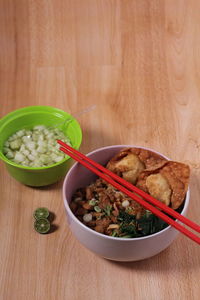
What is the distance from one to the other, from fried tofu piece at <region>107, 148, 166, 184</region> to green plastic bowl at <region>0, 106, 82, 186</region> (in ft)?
0.48

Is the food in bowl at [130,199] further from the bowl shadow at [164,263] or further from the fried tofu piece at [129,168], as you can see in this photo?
the bowl shadow at [164,263]

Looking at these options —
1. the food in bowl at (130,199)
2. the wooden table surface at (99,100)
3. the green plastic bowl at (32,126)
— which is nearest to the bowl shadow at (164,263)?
the wooden table surface at (99,100)

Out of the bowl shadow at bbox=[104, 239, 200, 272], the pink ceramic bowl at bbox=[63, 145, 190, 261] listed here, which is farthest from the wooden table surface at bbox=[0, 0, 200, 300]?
the pink ceramic bowl at bbox=[63, 145, 190, 261]

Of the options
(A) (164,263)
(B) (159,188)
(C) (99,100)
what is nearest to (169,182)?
(B) (159,188)

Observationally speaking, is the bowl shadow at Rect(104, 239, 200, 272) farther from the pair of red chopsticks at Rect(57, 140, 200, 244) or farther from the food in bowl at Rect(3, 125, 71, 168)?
the food in bowl at Rect(3, 125, 71, 168)

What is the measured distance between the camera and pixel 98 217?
1.07 metres

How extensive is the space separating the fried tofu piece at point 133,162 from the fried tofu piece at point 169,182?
33mm

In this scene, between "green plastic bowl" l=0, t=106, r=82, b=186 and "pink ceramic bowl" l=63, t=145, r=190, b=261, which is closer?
"pink ceramic bowl" l=63, t=145, r=190, b=261

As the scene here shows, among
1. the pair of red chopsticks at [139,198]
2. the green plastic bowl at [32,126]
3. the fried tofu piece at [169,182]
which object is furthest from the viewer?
the green plastic bowl at [32,126]

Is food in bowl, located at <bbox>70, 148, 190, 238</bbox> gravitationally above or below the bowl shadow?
above

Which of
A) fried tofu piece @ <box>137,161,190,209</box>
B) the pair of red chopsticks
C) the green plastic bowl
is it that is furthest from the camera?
the green plastic bowl

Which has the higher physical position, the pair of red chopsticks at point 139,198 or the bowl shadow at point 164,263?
the pair of red chopsticks at point 139,198

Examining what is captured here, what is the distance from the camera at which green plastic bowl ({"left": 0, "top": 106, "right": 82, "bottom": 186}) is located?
3.95ft

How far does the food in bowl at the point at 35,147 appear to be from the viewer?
4.11 ft
